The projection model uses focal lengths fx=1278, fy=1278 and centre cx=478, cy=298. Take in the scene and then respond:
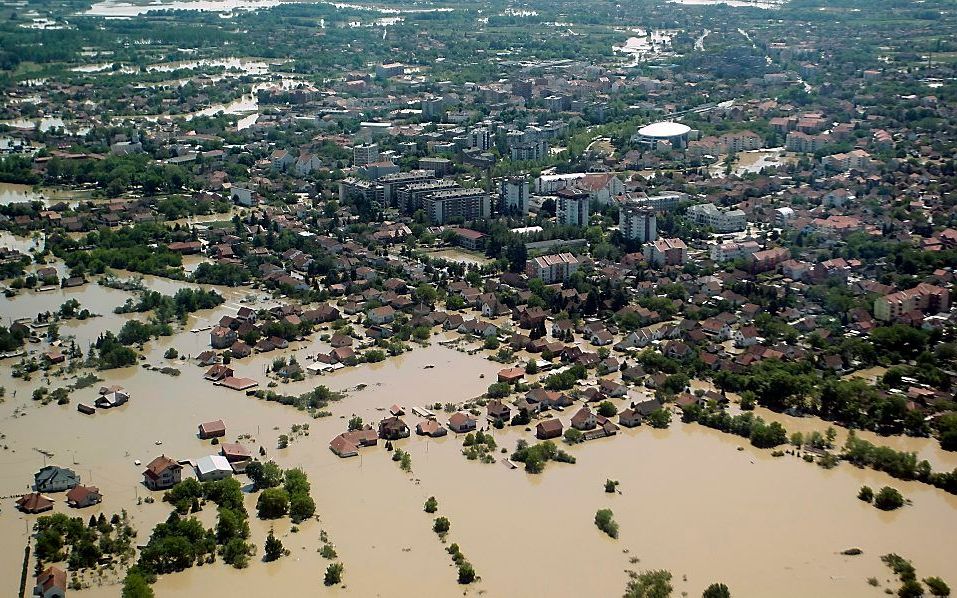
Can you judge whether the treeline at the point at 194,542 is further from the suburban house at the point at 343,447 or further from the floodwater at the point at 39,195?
the floodwater at the point at 39,195

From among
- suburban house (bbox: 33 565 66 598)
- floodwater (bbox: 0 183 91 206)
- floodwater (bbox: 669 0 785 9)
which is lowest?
floodwater (bbox: 669 0 785 9)

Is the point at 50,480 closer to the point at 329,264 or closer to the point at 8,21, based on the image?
the point at 329,264

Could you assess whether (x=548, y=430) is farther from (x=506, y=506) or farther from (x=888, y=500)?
(x=888, y=500)

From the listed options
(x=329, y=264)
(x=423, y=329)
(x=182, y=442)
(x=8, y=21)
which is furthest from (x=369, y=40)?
(x=182, y=442)

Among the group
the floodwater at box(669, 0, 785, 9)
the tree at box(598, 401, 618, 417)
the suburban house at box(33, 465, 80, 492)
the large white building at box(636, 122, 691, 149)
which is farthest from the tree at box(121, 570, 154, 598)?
the floodwater at box(669, 0, 785, 9)

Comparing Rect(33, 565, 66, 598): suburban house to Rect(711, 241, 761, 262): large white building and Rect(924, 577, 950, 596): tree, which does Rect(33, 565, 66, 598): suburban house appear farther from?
Rect(711, 241, 761, 262): large white building

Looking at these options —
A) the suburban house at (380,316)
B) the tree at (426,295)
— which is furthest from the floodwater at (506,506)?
the tree at (426,295)
